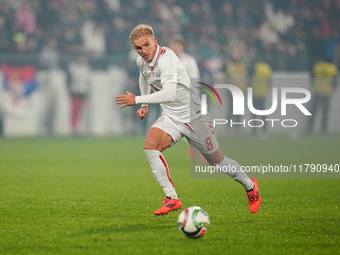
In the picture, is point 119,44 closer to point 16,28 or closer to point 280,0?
point 16,28

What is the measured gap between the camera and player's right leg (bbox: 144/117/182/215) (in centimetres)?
704

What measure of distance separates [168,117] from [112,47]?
16090 millimetres

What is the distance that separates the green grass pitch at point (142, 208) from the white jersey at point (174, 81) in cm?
111

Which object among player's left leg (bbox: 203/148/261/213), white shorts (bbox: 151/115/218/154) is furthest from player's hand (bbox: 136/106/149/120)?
player's left leg (bbox: 203/148/261/213)

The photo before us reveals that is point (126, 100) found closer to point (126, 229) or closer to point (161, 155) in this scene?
point (161, 155)

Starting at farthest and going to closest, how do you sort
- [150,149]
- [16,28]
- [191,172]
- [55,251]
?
[16,28] → [191,172] → [150,149] → [55,251]

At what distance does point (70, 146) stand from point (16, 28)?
20.6 ft

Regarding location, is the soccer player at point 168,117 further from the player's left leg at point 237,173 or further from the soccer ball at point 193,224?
the soccer ball at point 193,224

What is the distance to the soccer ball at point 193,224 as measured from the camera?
573cm

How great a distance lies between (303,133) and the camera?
21922 millimetres

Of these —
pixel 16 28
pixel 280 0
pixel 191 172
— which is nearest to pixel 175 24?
pixel 280 0

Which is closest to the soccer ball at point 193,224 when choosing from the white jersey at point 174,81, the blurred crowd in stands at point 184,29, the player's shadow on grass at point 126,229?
the player's shadow on grass at point 126,229

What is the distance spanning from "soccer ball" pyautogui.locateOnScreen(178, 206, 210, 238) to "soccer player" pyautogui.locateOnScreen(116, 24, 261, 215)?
1124mm

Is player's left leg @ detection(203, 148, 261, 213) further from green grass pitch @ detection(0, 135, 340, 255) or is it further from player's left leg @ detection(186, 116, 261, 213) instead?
green grass pitch @ detection(0, 135, 340, 255)
